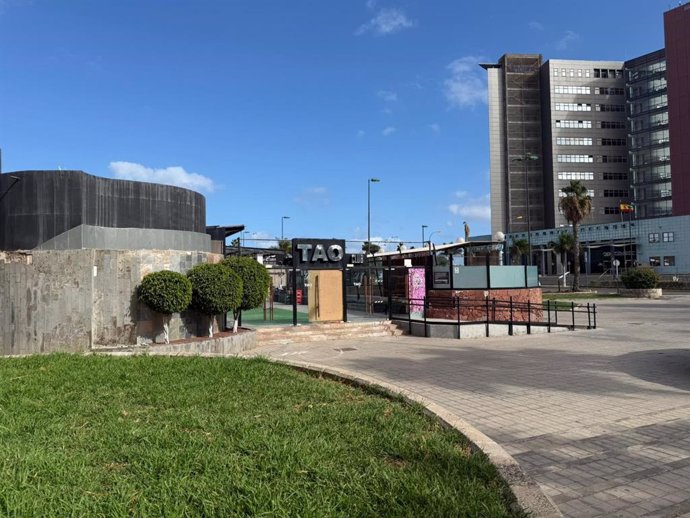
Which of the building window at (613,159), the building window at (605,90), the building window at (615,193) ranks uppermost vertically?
the building window at (605,90)

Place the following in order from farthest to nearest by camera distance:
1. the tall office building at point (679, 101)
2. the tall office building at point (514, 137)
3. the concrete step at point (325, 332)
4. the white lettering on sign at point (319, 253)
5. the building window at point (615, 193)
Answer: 1. the tall office building at point (514, 137)
2. the building window at point (615, 193)
3. the tall office building at point (679, 101)
4. the white lettering on sign at point (319, 253)
5. the concrete step at point (325, 332)

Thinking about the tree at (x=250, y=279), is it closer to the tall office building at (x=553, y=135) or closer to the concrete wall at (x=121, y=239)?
the concrete wall at (x=121, y=239)

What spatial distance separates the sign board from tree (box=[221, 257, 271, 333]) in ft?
11.2

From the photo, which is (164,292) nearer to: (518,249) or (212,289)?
(212,289)

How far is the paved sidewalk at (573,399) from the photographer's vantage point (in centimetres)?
438

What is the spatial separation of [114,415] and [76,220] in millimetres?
8027

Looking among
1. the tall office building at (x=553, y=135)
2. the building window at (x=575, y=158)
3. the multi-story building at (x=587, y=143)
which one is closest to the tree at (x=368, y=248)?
the multi-story building at (x=587, y=143)

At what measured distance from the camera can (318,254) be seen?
60.4ft

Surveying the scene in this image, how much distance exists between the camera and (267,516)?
3305 mm

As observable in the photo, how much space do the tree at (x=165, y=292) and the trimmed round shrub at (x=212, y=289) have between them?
0.46 meters

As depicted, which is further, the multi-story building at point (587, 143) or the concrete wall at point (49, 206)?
the multi-story building at point (587, 143)

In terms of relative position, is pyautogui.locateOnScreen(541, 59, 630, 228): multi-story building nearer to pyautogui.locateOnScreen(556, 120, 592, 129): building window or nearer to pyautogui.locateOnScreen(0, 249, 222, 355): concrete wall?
pyautogui.locateOnScreen(556, 120, 592, 129): building window

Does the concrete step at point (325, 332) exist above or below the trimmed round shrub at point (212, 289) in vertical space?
below

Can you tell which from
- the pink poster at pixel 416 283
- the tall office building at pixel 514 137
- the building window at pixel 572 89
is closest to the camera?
the pink poster at pixel 416 283
